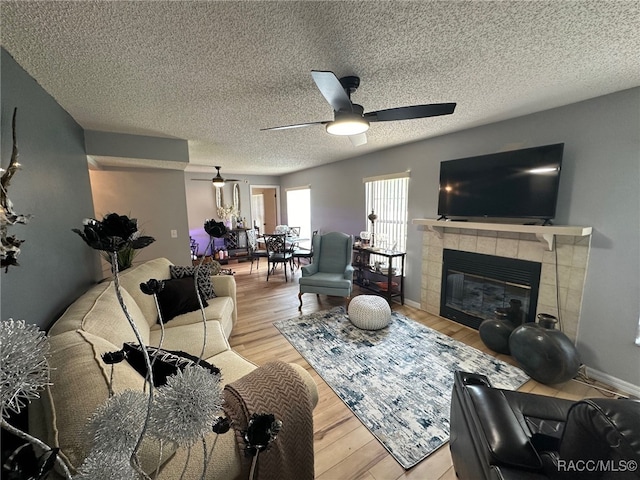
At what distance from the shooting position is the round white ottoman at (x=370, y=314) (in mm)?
3000

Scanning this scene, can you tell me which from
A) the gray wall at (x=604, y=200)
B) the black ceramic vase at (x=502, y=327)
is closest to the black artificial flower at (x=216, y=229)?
the black ceramic vase at (x=502, y=327)

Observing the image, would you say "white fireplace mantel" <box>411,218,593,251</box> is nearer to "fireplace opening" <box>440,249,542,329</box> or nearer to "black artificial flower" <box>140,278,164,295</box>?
"fireplace opening" <box>440,249,542,329</box>

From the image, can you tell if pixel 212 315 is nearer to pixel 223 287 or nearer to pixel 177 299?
pixel 177 299

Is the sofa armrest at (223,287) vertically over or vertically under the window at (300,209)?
under

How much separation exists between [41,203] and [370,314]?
294 centimetres

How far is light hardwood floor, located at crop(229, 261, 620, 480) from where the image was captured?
4.83 ft

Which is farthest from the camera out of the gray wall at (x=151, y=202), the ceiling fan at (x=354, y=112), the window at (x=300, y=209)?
the window at (x=300, y=209)

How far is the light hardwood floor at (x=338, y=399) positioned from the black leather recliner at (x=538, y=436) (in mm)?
304

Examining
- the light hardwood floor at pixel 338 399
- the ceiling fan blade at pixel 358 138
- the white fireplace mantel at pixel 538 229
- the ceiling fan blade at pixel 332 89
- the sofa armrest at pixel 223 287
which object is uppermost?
the ceiling fan blade at pixel 332 89

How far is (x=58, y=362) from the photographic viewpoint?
40.1 inches

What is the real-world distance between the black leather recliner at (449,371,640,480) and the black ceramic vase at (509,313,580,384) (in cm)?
95

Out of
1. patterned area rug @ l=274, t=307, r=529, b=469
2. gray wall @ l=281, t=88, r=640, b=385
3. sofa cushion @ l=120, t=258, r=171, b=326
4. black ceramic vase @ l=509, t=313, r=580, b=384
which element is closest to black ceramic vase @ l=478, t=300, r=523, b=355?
patterned area rug @ l=274, t=307, r=529, b=469

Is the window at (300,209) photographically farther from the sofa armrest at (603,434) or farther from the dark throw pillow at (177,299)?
the sofa armrest at (603,434)

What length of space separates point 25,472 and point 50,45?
194cm
